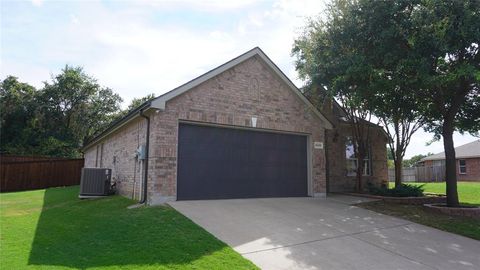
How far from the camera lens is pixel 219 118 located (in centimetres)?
1109

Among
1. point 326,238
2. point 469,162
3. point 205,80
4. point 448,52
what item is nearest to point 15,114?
point 205,80

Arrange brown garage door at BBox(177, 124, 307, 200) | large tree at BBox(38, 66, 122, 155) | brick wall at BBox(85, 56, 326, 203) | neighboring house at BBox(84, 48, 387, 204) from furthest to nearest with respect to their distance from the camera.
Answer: large tree at BBox(38, 66, 122, 155), brown garage door at BBox(177, 124, 307, 200), neighboring house at BBox(84, 48, 387, 204), brick wall at BBox(85, 56, 326, 203)

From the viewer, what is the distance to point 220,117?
11125 millimetres

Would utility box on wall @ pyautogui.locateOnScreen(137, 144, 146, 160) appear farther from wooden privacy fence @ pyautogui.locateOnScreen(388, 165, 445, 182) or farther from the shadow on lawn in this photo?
wooden privacy fence @ pyautogui.locateOnScreen(388, 165, 445, 182)

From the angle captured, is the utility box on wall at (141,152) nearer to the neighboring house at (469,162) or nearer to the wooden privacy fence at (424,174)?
the wooden privacy fence at (424,174)

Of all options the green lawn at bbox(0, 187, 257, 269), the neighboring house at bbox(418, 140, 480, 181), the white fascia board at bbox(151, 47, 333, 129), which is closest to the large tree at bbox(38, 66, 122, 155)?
the white fascia board at bbox(151, 47, 333, 129)

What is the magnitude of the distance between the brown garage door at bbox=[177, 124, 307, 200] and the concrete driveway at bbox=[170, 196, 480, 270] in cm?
72

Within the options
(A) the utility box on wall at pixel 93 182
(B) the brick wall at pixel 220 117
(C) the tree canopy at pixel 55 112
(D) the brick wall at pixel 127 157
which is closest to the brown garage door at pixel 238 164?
(B) the brick wall at pixel 220 117

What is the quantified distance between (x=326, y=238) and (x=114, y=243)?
451 cm

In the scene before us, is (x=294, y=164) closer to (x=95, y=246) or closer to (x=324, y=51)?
(x=324, y=51)

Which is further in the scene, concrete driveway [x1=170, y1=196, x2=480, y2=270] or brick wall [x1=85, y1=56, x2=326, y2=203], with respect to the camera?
brick wall [x1=85, y1=56, x2=326, y2=203]

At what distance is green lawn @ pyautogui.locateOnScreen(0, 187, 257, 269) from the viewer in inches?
208

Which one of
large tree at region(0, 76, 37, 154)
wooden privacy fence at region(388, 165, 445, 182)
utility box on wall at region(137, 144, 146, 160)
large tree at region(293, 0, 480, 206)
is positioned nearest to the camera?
large tree at region(293, 0, 480, 206)

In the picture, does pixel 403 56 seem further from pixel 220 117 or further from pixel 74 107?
pixel 74 107
